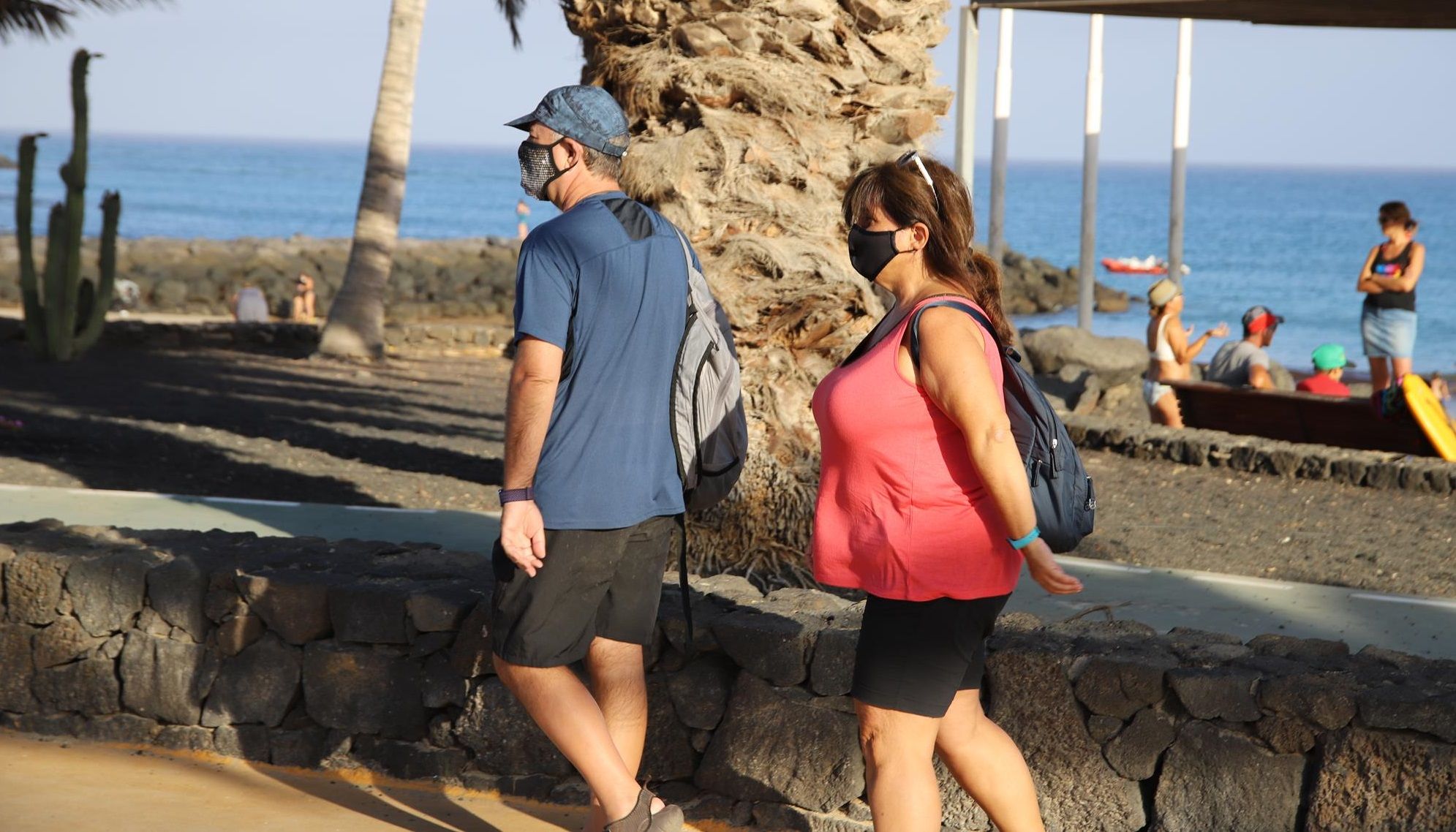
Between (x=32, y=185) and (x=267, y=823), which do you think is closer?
(x=267, y=823)

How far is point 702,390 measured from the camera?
135 inches

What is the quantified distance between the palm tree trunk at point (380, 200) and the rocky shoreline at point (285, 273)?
10001mm

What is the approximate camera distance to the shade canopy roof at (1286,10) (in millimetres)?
8234

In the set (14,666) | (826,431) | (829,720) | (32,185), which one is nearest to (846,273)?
(829,720)

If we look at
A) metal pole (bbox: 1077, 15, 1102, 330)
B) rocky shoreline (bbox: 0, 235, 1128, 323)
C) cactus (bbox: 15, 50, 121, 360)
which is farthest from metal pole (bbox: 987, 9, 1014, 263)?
rocky shoreline (bbox: 0, 235, 1128, 323)

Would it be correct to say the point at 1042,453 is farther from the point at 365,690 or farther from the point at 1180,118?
the point at 1180,118

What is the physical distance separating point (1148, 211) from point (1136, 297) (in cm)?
5546

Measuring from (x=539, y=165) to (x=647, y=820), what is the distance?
149 centimetres

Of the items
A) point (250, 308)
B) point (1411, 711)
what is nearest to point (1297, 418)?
point (1411, 711)

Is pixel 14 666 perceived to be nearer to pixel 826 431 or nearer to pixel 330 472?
pixel 826 431

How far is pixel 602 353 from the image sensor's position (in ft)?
10.6

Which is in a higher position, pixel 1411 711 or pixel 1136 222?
pixel 1136 222

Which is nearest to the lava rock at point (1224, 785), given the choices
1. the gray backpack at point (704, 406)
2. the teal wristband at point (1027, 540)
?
the teal wristband at point (1027, 540)

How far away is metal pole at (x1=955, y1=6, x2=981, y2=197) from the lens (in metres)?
9.48
